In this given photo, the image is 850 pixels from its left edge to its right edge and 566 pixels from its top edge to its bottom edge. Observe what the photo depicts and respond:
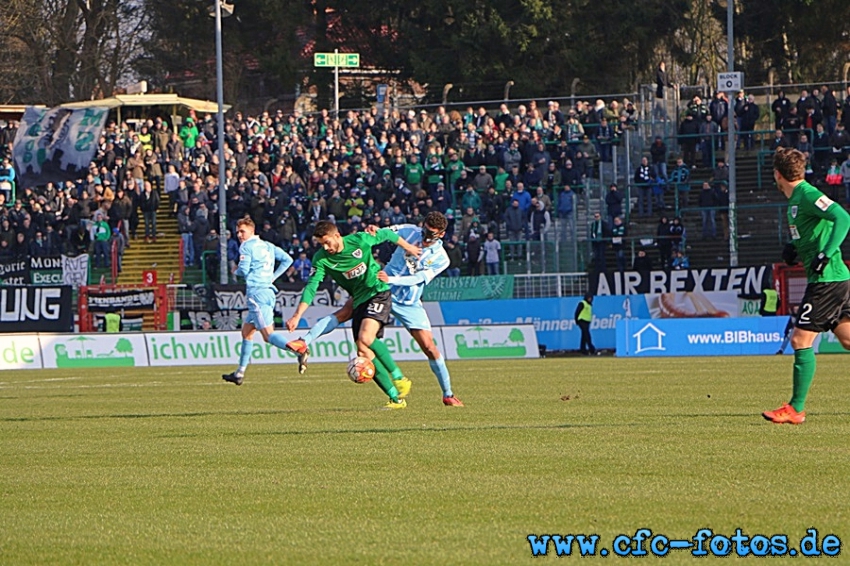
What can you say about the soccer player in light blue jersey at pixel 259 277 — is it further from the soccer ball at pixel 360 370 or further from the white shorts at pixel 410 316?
the soccer ball at pixel 360 370

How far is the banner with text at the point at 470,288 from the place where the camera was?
3631 centimetres

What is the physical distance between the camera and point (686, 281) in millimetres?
34531

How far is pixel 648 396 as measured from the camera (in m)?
17.0

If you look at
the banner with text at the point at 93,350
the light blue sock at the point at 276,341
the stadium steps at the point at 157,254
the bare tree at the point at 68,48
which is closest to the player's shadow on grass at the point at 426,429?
the light blue sock at the point at 276,341

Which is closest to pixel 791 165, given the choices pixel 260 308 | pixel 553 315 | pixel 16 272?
pixel 260 308

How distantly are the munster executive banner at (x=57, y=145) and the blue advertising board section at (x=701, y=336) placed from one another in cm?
2275

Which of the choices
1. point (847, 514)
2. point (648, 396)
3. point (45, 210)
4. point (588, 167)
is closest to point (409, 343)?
point (588, 167)

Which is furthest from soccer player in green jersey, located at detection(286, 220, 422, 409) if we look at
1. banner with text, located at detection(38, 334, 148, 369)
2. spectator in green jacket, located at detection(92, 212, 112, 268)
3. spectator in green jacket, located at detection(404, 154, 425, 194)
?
spectator in green jacket, located at detection(92, 212, 112, 268)

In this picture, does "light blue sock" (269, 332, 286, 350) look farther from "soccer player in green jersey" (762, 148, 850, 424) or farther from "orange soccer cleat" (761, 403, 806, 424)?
"soccer player in green jersey" (762, 148, 850, 424)

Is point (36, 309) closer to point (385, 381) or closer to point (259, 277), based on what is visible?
point (259, 277)

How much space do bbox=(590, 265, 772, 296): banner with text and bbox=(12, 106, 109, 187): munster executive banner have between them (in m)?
20.2

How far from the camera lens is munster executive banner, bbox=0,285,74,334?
37531 mm

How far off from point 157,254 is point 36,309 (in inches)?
270

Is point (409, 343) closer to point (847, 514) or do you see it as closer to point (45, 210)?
point (45, 210)
